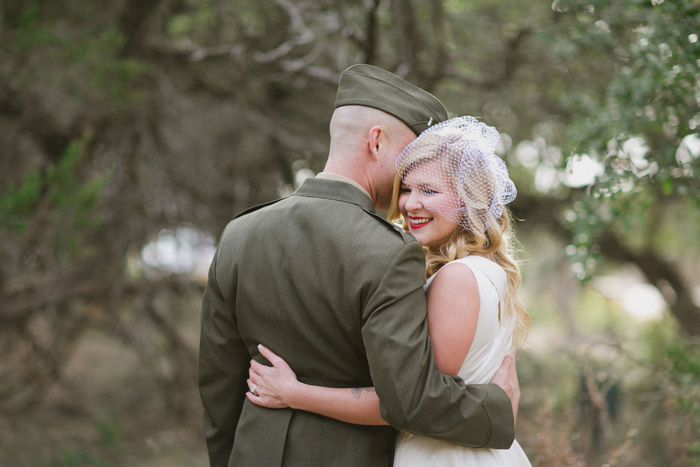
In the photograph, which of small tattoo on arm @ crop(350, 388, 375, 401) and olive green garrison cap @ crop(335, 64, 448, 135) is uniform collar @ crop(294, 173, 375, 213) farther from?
small tattoo on arm @ crop(350, 388, 375, 401)

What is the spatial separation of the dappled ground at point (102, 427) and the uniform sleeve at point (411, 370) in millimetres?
4022

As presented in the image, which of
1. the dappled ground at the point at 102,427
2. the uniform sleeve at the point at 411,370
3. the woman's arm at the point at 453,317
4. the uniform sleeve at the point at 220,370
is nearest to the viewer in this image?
the uniform sleeve at the point at 411,370

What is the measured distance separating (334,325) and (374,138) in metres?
0.62

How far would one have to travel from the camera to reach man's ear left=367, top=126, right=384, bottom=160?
202 centimetres

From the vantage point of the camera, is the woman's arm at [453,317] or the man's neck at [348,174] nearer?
the woman's arm at [453,317]

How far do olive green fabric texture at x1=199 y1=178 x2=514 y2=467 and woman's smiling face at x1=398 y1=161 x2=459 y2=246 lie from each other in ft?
0.54

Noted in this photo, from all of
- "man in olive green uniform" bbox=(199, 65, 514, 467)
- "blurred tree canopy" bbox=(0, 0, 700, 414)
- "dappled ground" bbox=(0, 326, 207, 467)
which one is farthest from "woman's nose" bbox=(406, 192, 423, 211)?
"dappled ground" bbox=(0, 326, 207, 467)

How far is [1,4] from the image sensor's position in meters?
4.37

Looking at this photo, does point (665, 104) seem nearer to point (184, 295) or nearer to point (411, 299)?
point (411, 299)

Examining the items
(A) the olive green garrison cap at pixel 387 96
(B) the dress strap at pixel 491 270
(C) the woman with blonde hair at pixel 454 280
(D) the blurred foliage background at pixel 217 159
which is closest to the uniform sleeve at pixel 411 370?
(C) the woman with blonde hair at pixel 454 280

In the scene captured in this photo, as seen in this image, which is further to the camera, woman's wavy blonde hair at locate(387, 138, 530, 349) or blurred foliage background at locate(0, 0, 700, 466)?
blurred foliage background at locate(0, 0, 700, 466)

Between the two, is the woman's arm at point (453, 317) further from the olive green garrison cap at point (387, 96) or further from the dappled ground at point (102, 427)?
the dappled ground at point (102, 427)

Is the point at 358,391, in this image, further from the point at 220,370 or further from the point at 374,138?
the point at 374,138

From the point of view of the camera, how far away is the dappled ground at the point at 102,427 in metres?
5.56
